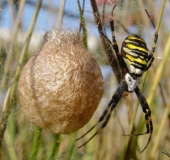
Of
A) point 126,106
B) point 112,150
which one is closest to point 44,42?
point 126,106

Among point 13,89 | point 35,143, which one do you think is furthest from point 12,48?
point 35,143

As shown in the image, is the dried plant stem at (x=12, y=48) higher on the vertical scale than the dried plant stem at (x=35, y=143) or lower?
higher

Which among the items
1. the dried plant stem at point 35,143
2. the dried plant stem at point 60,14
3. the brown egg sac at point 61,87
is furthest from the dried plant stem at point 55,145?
the dried plant stem at point 60,14

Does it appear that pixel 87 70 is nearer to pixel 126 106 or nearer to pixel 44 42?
pixel 44 42

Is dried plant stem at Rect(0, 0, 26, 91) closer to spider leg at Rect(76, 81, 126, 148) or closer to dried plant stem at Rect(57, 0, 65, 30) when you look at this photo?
dried plant stem at Rect(57, 0, 65, 30)

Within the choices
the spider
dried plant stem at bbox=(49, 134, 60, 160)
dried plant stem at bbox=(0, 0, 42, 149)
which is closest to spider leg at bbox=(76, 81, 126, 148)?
the spider

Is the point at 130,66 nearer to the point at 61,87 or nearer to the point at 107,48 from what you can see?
the point at 107,48

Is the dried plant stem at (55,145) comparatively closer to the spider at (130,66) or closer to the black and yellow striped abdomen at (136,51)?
the spider at (130,66)
